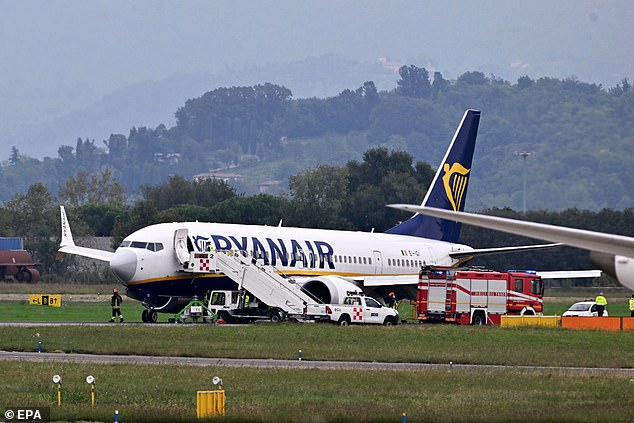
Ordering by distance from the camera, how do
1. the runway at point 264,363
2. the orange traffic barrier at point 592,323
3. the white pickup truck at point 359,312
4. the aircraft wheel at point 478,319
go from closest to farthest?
the runway at point 264,363 < the orange traffic barrier at point 592,323 < the white pickup truck at point 359,312 < the aircraft wheel at point 478,319

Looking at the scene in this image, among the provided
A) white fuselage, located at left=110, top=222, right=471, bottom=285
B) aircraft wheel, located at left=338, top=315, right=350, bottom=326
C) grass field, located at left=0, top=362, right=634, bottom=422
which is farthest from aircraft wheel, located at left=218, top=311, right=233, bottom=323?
grass field, located at left=0, top=362, right=634, bottom=422

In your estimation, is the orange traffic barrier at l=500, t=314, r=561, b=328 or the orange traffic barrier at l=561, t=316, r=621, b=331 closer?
the orange traffic barrier at l=561, t=316, r=621, b=331

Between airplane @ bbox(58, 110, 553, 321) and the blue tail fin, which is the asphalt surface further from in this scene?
the blue tail fin

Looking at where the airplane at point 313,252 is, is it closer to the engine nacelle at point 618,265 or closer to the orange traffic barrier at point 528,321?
the orange traffic barrier at point 528,321

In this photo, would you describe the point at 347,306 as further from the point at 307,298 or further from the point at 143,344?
the point at 143,344

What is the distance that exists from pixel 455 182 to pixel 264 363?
119 feet

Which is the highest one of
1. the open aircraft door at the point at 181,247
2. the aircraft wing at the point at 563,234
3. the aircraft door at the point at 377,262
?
the aircraft wing at the point at 563,234

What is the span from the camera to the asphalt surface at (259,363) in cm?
3478

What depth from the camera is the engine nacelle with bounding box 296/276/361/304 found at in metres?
56.0

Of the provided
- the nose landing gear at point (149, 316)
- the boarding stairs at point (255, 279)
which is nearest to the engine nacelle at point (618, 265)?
the boarding stairs at point (255, 279)

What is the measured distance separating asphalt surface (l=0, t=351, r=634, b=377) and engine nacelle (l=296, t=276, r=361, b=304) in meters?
18.7

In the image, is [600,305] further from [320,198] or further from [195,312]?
[320,198]

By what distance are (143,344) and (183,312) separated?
1416 cm

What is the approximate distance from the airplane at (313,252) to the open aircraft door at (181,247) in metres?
0.04
